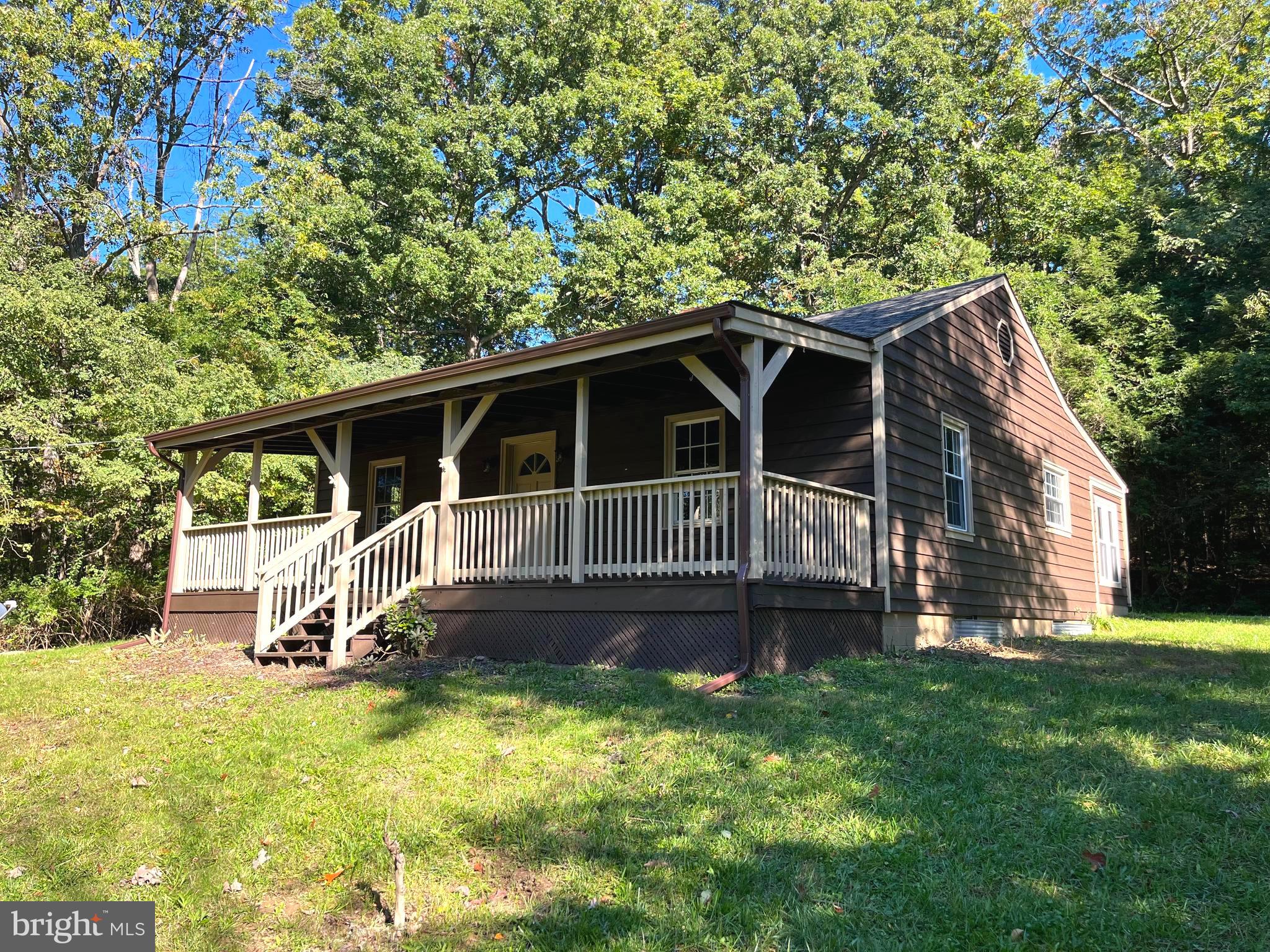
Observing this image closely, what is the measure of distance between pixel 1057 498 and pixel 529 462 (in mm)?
8739

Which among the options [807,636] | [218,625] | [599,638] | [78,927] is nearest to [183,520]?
[218,625]

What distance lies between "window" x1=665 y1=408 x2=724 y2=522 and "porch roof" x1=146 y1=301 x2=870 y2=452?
80.6 inches

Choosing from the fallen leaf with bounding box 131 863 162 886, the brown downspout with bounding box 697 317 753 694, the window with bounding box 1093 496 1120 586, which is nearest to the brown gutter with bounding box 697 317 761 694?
the brown downspout with bounding box 697 317 753 694

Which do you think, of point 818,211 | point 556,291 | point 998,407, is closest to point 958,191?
point 818,211

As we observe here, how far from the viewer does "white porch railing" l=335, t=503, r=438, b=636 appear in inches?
388

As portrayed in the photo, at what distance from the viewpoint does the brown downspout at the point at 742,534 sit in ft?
25.3

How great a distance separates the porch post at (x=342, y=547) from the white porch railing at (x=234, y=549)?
0.37 metres

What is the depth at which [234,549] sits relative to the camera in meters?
13.3

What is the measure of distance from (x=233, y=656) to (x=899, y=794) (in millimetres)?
8702

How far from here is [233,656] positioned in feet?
36.0

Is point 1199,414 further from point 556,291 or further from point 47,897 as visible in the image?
point 47,897

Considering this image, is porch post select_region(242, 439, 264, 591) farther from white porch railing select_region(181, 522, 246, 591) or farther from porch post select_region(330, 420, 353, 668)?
porch post select_region(330, 420, 353, 668)

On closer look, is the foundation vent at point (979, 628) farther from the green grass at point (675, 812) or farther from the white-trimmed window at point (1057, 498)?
the green grass at point (675, 812)

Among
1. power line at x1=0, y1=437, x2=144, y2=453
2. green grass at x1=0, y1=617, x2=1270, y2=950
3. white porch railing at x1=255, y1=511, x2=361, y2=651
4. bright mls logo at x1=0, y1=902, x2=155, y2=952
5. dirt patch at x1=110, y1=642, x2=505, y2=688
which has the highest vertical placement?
power line at x1=0, y1=437, x2=144, y2=453
